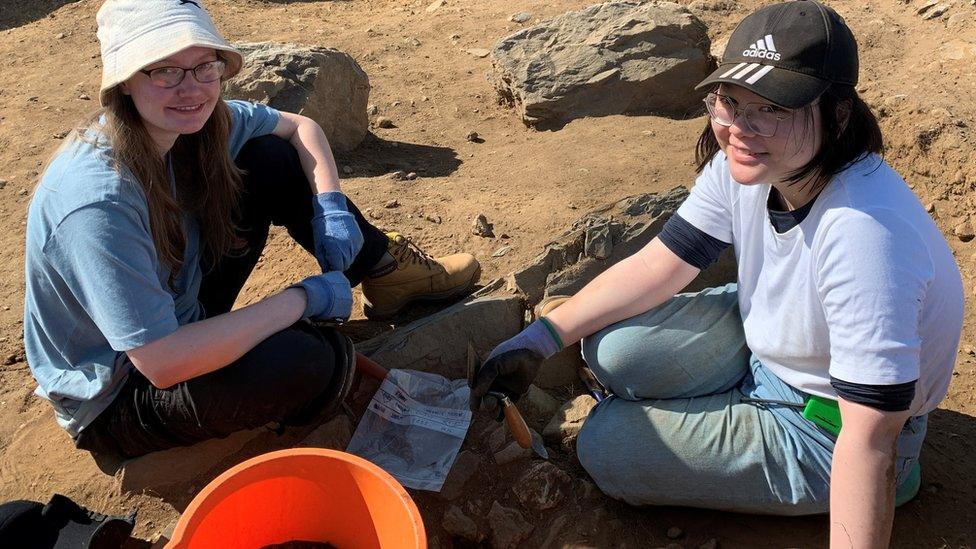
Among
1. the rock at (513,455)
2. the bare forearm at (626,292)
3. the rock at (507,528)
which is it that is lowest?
the rock at (507,528)

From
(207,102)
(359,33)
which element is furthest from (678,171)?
(359,33)

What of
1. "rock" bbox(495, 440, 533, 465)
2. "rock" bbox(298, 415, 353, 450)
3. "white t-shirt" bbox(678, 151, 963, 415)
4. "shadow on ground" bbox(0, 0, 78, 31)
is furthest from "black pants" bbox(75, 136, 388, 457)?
"shadow on ground" bbox(0, 0, 78, 31)

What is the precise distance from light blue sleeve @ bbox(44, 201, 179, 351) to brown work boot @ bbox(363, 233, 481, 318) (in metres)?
0.93

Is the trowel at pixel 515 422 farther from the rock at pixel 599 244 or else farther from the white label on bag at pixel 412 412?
the rock at pixel 599 244

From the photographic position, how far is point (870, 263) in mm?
1533

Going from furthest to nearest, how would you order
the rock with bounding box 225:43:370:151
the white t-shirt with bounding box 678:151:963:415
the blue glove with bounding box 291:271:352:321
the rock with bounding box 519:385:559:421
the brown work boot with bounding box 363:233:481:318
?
1. the rock with bounding box 225:43:370:151
2. the brown work boot with bounding box 363:233:481:318
3. the rock with bounding box 519:385:559:421
4. the blue glove with bounding box 291:271:352:321
5. the white t-shirt with bounding box 678:151:963:415

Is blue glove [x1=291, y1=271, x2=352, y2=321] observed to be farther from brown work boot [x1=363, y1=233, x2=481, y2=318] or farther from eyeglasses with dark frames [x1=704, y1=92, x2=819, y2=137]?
eyeglasses with dark frames [x1=704, y1=92, x2=819, y2=137]

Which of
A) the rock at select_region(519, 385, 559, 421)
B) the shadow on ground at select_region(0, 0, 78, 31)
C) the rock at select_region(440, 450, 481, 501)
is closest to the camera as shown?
the rock at select_region(440, 450, 481, 501)

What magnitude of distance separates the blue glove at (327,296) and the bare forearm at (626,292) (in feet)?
1.62

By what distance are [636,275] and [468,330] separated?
1.98 ft

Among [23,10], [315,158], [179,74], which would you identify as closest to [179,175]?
[179,74]

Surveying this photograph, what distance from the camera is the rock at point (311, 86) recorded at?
13.0 ft

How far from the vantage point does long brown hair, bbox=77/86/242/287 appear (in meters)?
1.75

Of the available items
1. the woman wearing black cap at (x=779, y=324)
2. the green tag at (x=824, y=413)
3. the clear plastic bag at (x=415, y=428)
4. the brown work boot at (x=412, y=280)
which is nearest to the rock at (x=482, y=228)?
the brown work boot at (x=412, y=280)
